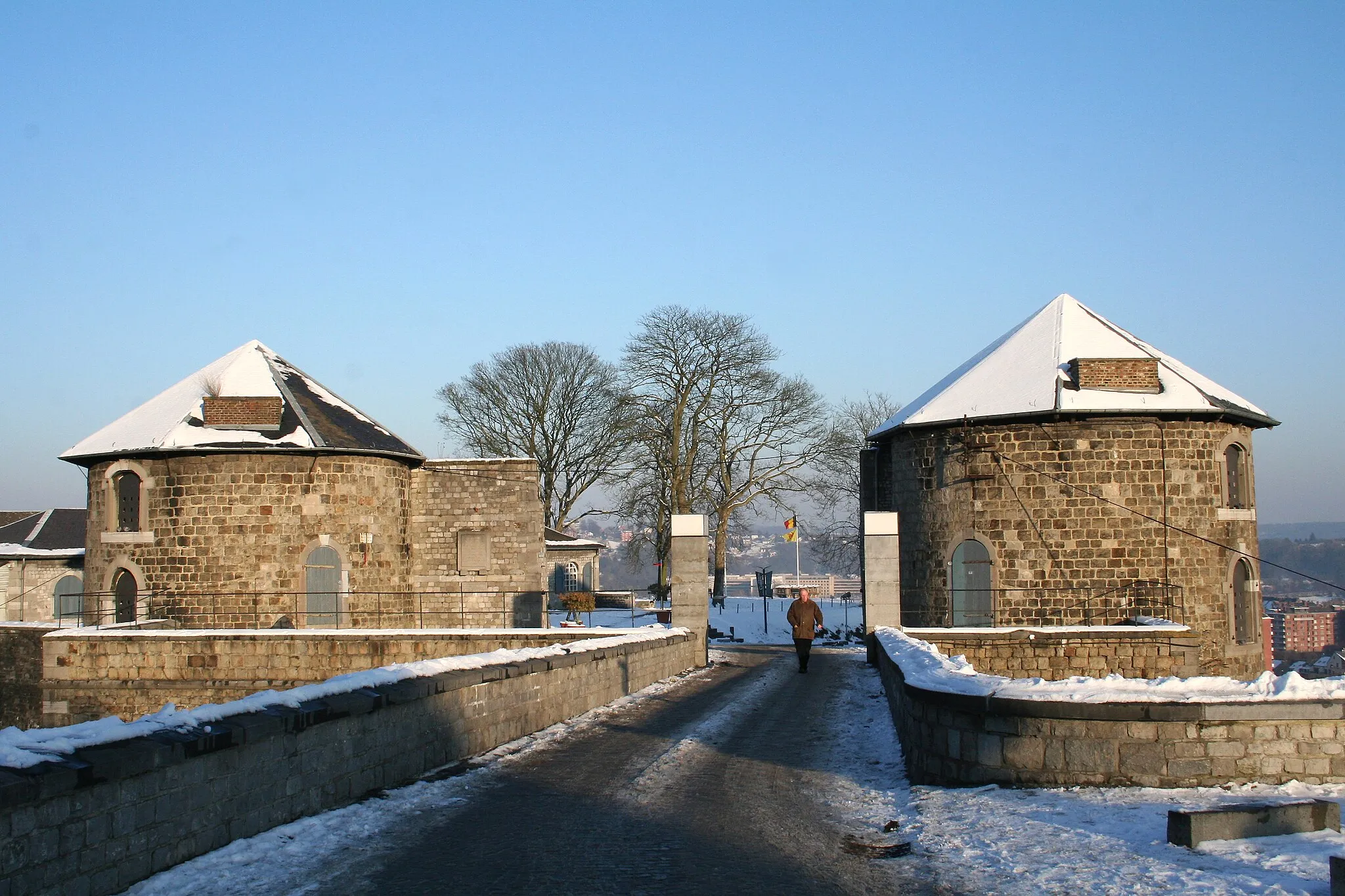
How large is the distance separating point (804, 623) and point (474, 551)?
10045 mm

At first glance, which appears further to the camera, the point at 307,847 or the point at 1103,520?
the point at 1103,520

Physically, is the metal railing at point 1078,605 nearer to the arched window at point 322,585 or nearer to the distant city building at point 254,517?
the distant city building at point 254,517

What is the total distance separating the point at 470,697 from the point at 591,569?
37.7m

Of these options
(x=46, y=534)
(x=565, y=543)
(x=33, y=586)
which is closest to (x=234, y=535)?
(x=33, y=586)

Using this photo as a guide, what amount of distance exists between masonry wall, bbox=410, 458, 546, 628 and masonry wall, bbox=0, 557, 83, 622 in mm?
14336

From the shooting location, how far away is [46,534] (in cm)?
3819

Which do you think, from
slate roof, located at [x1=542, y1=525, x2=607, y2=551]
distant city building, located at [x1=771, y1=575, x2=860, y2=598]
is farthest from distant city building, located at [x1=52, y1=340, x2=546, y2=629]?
distant city building, located at [x1=771, y1=575, x2=860, y2=598]

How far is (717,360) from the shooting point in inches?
1839

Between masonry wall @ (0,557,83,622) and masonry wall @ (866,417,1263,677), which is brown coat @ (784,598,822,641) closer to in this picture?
masonry wall @ (866,417,1263,677)

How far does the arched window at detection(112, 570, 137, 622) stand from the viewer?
84.3 feet

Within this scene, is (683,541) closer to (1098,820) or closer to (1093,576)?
(1093,576)

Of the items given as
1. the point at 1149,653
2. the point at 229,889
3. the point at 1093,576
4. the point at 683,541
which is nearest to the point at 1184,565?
the point at 1093,576

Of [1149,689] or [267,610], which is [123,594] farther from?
[1149,689]

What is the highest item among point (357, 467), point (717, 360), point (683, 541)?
point (717, 360)
